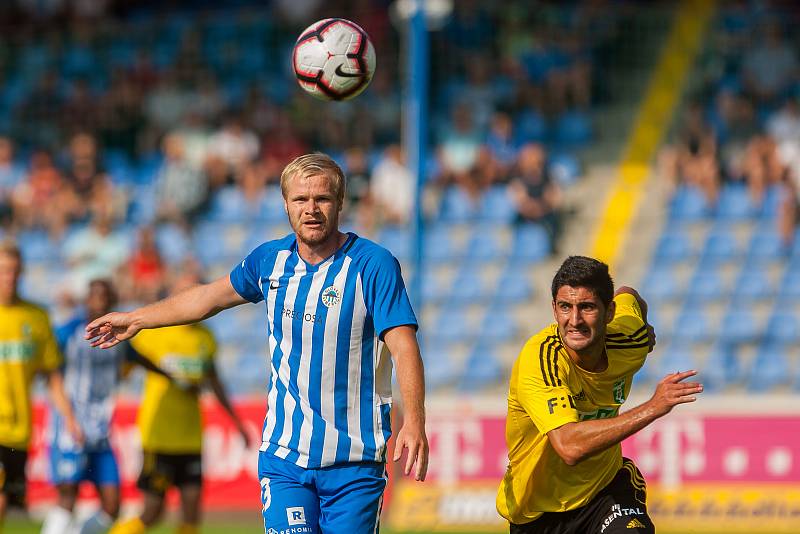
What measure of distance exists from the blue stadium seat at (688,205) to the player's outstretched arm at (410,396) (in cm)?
1165

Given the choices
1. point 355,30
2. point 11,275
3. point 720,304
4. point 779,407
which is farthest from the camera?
point 720,304

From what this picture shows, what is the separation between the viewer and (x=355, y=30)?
7164 mm

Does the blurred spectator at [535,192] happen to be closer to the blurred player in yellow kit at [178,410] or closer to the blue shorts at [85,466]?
the blurred player in yellow kit at [178,410]

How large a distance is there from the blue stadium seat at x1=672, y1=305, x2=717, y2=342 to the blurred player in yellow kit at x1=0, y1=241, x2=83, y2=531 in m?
7.99

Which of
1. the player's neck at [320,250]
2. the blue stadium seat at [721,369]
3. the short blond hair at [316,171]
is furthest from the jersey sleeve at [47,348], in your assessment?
the blue stadium seat at [721,369]

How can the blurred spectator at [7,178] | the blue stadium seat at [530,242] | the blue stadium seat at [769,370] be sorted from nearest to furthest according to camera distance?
the blue stadium seat at [769,370]
the blue stadium seat at [530,242]
the blurred spectator at [7,178]

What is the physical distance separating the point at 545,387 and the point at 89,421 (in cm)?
530

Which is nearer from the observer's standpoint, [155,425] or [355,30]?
[355,30]

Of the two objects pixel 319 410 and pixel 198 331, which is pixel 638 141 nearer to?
pixel 198 331

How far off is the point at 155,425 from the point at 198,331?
769mm

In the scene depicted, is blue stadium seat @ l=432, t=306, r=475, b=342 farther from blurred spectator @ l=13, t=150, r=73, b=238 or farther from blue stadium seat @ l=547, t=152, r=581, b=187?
blurred spectator @ l=13, t=150, r=73, b=238

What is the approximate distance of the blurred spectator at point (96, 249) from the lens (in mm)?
16531

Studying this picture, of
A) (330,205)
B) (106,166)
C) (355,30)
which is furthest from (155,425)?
(106,166)

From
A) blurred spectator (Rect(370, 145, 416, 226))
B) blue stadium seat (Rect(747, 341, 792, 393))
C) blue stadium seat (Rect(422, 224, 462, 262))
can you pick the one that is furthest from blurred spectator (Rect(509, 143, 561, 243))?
blue stadium seat (Rect(747, 341, 792, 393))
